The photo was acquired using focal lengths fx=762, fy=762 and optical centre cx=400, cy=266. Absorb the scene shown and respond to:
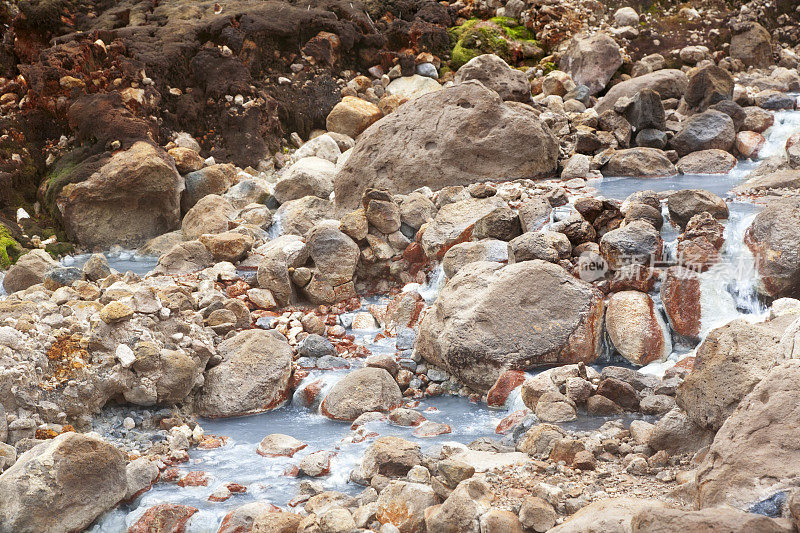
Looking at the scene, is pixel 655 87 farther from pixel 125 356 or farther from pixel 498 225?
pixel 125 356

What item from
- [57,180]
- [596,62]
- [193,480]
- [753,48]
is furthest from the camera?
[753,48]

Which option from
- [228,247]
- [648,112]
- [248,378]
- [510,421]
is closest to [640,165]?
[648,112]

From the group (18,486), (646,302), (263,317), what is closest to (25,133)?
(263,317)

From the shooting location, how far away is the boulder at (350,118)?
13.8 m

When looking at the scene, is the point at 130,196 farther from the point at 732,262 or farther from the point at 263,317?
the point at 732,262

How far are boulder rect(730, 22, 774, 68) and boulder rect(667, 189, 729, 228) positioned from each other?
899 cm

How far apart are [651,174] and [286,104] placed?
7146 mm

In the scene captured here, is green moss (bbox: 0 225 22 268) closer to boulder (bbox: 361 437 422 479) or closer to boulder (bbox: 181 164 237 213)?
boulder (bbox: 181 164 237 213)

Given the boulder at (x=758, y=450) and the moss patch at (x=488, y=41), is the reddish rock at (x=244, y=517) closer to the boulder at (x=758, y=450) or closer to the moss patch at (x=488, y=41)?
the boulder at (x=758, y=450)

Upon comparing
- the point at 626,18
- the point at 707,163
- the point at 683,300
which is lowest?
the point at 683,300

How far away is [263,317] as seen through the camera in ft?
27.2

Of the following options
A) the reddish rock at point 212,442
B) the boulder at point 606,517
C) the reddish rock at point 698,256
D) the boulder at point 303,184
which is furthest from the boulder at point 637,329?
the boulder at point 303,184

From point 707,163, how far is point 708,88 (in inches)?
85.9

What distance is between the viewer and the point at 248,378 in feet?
22.4
